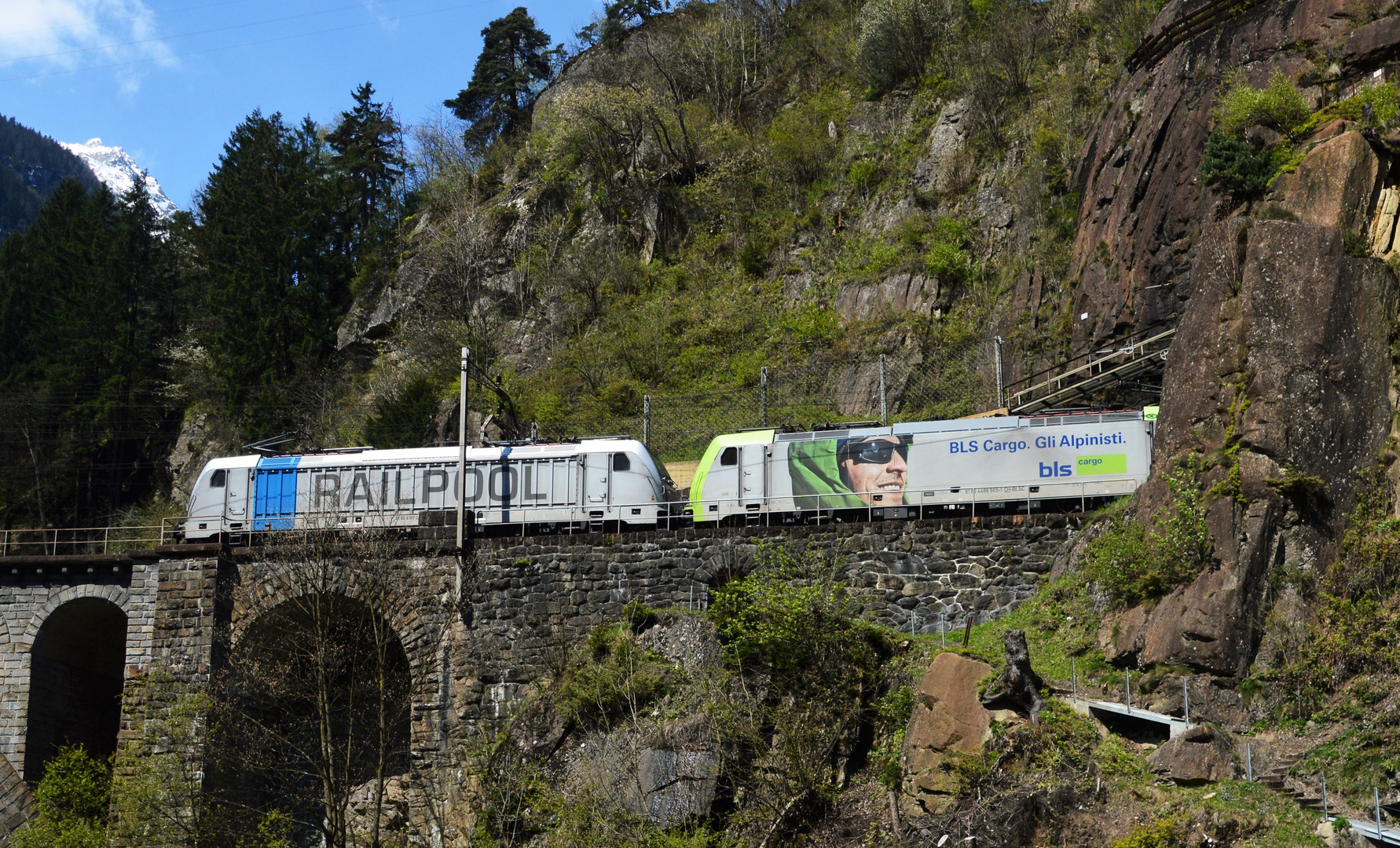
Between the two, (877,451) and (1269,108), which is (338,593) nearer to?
(877,451)

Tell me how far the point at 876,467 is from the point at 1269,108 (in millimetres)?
10999

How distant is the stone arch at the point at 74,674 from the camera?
3006 centimetres

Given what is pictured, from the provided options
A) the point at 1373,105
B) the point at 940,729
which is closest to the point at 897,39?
the point at 1373,105

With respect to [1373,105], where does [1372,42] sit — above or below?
above

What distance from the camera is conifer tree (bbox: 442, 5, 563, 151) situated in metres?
65.4

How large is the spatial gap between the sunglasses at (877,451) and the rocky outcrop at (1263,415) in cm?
694

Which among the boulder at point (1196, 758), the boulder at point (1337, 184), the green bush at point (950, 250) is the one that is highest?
the green bush at point (950, 250)

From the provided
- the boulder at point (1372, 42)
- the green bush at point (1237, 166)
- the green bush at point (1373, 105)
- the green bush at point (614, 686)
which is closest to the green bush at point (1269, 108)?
the green bush at point (1237, 166)

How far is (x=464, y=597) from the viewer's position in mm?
27453

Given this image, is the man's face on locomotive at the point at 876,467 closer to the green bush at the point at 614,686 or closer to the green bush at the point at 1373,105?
the green bush at the point at 614,686

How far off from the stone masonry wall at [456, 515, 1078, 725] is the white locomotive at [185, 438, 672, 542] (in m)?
1.45

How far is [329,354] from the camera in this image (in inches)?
2026

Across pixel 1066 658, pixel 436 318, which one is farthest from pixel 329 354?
pixel 1066 658

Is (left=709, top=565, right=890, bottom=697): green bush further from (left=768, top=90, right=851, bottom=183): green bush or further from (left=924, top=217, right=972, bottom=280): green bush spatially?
(left=768, top=90, right=851, bottom=183): green bush
